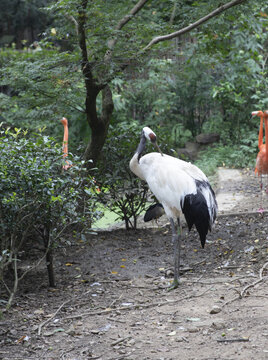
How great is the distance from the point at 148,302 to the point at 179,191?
1.10m

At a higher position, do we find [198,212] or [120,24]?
[120,24]

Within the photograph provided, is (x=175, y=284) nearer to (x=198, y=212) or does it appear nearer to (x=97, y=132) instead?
(x=198, y=212)

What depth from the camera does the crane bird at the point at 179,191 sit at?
15.7 feet

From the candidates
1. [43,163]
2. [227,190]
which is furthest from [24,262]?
[227,190]

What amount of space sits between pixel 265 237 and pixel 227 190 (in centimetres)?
372

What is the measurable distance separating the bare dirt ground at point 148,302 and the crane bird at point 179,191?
0.50 m

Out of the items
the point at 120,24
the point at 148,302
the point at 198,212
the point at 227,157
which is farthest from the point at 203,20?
the point at 227,157

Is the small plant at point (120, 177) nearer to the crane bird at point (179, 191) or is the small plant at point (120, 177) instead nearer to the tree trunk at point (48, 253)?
the crane bird at point (179, 191)

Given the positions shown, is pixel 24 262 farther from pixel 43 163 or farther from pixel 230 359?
pixel 230 359

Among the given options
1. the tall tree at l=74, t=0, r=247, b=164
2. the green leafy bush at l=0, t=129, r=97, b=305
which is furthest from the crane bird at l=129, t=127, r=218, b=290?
the tall tree at l=74, t=0, r=247, b=164

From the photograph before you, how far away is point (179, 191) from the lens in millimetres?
4875

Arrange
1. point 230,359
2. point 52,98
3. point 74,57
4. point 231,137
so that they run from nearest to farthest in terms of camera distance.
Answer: point 230,359, point 74,57, point 52,98, point 231,137

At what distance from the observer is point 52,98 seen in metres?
6.21

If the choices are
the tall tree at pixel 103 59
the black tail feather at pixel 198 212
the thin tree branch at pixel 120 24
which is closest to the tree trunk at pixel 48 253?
the black tail feather at pixel 198 212
